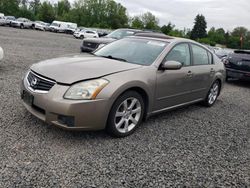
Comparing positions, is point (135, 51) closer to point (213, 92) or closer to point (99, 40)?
point (213, 92)

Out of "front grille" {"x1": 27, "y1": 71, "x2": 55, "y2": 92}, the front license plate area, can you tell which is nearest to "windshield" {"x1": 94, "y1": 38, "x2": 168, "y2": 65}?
"front grille" {"x1": 27, "y1": 71, "x2": 55, "y2": 92}

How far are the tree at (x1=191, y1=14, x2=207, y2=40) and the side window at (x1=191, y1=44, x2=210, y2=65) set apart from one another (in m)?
81.2

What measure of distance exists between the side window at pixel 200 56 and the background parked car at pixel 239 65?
400 centimetres

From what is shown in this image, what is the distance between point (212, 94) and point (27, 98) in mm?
4139

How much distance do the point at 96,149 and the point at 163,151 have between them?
905 millimetres

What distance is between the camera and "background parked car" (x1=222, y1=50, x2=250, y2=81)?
28.3ft

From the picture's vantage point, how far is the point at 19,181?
2.46 meters

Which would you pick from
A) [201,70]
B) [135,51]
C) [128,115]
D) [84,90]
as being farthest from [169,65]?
[84,90]

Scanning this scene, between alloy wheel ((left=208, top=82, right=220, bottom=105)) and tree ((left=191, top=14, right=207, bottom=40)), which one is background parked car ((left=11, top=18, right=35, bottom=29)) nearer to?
alloy wheel ((left=208, top=82, right=220, bottom=105))

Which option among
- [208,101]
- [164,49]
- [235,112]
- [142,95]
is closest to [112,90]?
[142,95]

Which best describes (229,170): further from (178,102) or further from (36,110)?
(36,110)

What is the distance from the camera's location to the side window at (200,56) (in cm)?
492

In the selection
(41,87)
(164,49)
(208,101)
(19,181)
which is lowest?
(19,181)

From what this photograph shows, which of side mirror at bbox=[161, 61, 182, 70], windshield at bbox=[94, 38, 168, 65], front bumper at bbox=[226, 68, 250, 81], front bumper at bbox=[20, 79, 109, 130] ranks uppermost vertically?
windshield at bbox=[94, 38, 168, 65]
